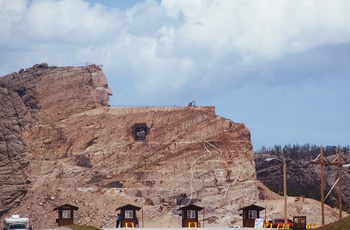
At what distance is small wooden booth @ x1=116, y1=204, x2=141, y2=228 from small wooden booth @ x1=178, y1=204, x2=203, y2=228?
4.39 metres

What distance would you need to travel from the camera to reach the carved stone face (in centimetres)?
14312

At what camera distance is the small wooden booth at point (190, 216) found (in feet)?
347

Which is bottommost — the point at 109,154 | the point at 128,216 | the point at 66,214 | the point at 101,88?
the point at 128,216

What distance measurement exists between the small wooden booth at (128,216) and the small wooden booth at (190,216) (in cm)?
439

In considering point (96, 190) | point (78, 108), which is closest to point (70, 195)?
point (96, 190)

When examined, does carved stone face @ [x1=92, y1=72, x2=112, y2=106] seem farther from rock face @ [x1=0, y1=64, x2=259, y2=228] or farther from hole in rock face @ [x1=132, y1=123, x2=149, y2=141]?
hole in rock face @ [x1=132, y1=123, x2=149, y2=141]

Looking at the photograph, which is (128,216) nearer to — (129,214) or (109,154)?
(129,214)

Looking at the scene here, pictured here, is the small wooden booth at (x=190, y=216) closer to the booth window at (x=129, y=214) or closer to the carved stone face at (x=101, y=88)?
the booth window at (x=129, y=214)

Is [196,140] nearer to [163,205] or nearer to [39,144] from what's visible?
[163,205]

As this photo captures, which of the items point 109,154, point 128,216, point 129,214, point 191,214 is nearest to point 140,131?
point 109,154

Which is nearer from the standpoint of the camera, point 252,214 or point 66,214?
point 252,214

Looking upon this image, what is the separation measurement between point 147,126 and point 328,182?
4402cm

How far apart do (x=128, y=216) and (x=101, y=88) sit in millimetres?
39760

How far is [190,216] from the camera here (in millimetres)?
106875
